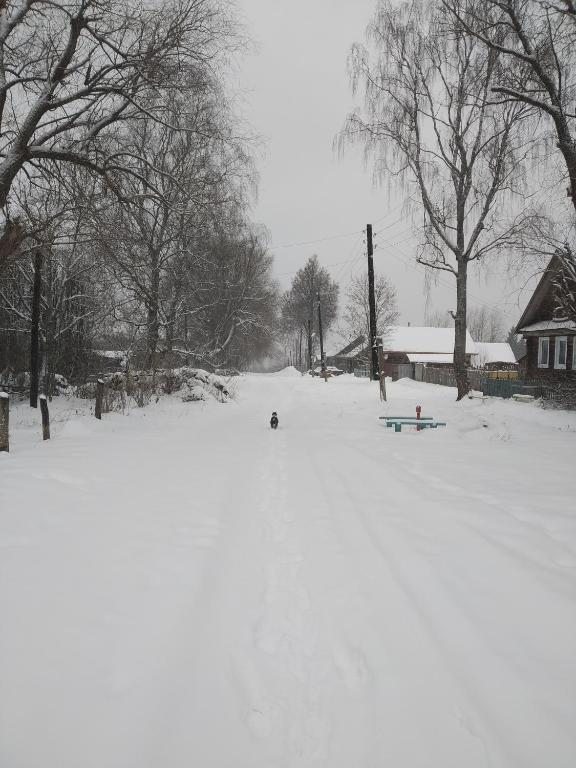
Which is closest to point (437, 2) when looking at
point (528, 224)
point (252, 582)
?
point (528, 224)

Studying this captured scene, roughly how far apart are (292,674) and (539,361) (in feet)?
81.9

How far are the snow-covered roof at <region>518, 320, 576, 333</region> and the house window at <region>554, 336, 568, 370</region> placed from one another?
128 cm

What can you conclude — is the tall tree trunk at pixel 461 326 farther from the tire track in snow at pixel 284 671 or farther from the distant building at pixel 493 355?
the distant building at pixel 493 355

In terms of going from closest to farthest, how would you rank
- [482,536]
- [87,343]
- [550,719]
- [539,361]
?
[550,719], [482,536], [87,343], [539,361]

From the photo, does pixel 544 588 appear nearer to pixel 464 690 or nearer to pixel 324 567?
pixel 464 690

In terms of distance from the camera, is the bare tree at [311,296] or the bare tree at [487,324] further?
the bare tree at [487,324]

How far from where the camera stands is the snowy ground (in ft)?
6.16

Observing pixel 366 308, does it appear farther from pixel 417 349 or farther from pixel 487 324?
pixel 487 324

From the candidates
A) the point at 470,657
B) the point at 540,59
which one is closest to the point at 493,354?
the point at 540,59

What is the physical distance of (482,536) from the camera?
12.7 feet

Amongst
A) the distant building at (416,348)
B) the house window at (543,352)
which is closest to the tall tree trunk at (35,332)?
the house window at (543,352)

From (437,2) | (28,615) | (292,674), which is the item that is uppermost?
(437,2)

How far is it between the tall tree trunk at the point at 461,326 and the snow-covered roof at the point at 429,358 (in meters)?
27.1

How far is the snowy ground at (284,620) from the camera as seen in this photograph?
188 centimetres
